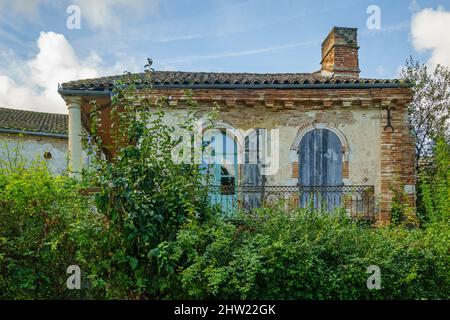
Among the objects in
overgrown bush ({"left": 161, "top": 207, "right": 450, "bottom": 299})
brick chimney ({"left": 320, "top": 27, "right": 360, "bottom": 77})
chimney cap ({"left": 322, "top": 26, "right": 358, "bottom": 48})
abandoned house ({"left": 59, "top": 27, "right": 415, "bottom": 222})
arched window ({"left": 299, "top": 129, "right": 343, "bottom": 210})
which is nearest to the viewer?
overgrown bush ({"left": 161, "top": 207, "right": 450, "bottom": 299})

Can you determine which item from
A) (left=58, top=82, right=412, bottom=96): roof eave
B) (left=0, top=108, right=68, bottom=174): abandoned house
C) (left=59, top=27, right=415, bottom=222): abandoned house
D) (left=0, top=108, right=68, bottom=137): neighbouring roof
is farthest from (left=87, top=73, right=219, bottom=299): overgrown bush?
(left=0, top=108, right=68, bottom=137): neighbouring roof

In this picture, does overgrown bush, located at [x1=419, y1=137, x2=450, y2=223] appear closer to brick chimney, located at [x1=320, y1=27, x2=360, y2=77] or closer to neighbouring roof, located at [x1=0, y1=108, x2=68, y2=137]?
brick chimney, located at [x1=320, y1=27, x2=360, y2=77]

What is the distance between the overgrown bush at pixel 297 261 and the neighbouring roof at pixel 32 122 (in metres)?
15.4

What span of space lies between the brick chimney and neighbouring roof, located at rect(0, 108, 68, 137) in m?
13.6

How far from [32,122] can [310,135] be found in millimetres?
16315

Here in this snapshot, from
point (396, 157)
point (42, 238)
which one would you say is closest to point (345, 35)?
point (396, 157)

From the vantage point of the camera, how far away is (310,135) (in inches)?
413

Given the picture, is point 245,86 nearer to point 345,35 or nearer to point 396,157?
point 396,157

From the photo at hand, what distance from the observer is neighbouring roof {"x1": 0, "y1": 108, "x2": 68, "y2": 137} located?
1863 centimetres

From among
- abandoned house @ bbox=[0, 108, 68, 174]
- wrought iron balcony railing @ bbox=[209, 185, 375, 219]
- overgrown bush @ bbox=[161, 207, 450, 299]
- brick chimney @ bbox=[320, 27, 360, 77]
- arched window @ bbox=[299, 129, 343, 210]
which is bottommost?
overgrown bush @ bbox=[161, 207, 450, 299]

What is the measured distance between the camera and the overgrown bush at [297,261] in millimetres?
4707

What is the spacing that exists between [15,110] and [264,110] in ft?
60.6
